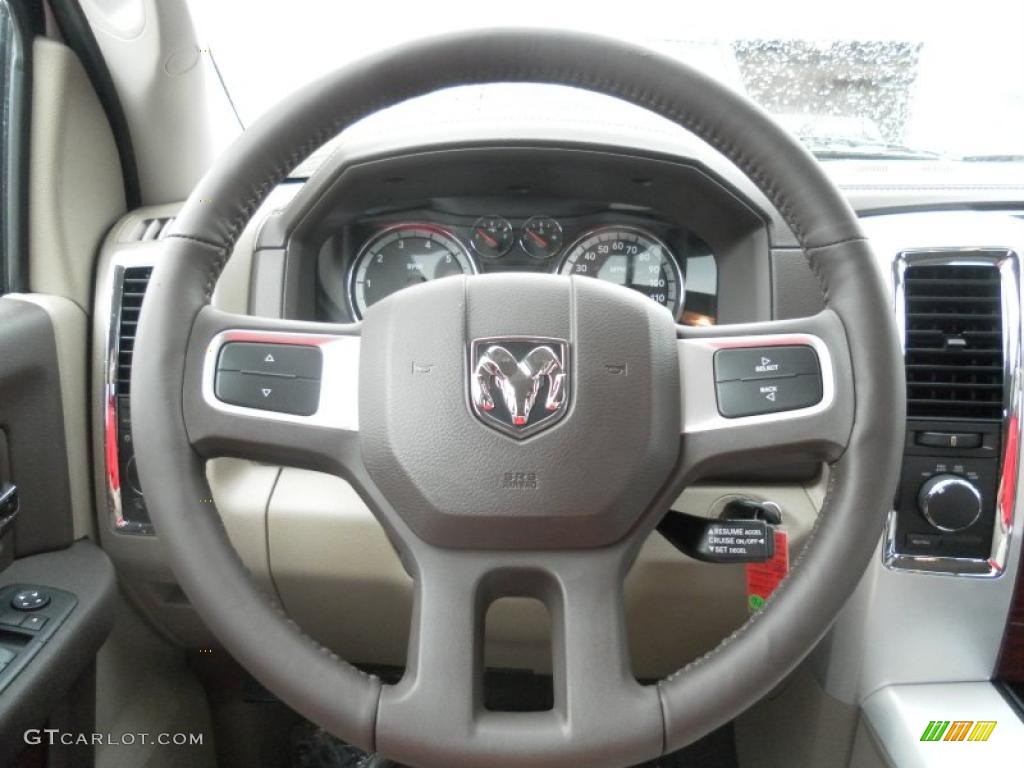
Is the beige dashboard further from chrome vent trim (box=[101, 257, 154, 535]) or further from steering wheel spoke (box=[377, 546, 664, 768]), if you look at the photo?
steering wheel spoke (box=[377, 546, 664, 768])

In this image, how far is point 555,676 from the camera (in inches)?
34.0

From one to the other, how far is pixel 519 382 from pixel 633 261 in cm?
56

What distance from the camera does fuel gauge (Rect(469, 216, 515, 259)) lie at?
55.0 inches

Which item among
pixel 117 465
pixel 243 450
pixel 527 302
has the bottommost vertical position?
pixel 117 465

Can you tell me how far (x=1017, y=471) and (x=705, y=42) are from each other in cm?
73

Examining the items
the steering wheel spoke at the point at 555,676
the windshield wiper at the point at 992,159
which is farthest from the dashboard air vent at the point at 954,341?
the steering wheel spoke at the point at 555,676

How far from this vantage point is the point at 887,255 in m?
1.19

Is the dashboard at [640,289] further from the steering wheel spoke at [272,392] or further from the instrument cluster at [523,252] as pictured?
the steering wheel spoke at [272,392]

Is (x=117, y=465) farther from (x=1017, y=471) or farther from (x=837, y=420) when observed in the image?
(x=1017, y=471)

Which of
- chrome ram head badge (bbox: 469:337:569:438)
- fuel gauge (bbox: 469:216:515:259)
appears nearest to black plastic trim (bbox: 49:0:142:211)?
fuel gauge (bbox: 469:216:515:259)

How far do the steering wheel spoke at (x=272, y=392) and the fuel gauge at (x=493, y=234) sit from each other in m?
0.51

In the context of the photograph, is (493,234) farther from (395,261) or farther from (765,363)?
(765,363)

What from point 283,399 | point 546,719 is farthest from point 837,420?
point 283,399

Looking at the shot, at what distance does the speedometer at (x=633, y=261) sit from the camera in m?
1.39
